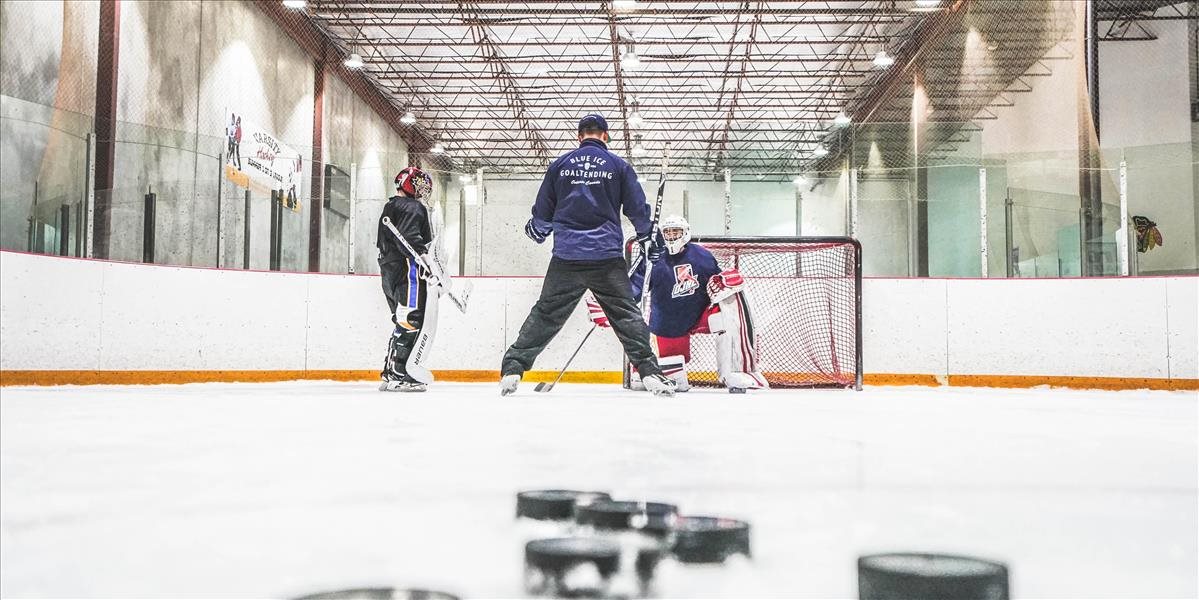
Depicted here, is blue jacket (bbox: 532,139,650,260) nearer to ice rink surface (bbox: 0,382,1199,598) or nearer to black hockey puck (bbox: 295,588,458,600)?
ice rink surface (bbox: 0,382,1199,598)

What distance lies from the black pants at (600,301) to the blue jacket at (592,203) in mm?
62

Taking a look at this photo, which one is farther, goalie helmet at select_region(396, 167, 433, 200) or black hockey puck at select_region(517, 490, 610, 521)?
goalie helmet at select_region(396, 167, 433, 200)

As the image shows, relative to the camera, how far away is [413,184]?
5520 mm

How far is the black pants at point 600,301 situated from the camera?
4.55 meters

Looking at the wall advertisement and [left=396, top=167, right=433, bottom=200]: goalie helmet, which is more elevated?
the wall advertisement

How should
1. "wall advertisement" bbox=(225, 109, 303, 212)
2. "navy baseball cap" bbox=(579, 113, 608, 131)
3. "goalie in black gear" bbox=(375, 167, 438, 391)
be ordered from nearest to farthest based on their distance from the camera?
1. "navy baseball cap" bbox=(579, 113, 608, 131)
2. "goalie in black gear" bbox=(375, 167, 438, 391)
3. "wall advertisement" bbox=(225, 109, 303, 212)

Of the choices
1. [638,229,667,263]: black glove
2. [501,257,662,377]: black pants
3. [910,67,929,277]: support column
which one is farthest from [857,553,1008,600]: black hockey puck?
[910,67,929,277]: support column

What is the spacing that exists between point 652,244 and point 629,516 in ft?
12.4

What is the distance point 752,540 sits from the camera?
1331 millimetres

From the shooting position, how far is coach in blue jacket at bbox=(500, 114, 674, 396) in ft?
14.9

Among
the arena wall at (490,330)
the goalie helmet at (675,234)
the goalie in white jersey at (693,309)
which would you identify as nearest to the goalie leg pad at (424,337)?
the goalie in white jersey at (693,309)

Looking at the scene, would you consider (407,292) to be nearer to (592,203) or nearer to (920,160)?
(592,203)

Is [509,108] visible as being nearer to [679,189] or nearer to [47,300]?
[679,189]

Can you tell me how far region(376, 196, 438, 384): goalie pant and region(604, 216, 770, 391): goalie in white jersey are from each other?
1.27 meters
